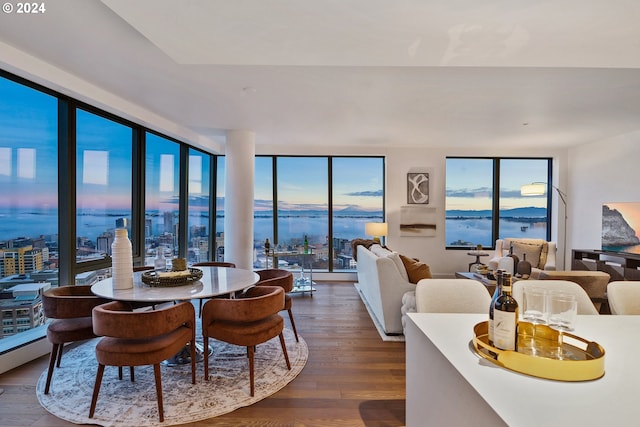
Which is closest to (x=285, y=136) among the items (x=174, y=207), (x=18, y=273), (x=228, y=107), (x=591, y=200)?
(x=228, y=107)

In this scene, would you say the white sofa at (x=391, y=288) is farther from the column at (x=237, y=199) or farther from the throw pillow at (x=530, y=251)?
the throw pillow at (x=530, y=251)

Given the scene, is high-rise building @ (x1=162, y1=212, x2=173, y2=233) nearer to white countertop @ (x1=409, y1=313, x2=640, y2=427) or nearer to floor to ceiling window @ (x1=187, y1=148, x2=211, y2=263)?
floor to ceiling window @ (x1=187, y1=148, x2=211, y2=263)

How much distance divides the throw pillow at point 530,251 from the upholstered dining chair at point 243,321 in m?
4.71

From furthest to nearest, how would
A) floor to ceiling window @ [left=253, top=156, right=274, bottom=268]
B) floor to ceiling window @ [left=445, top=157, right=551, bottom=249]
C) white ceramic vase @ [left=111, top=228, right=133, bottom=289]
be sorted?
1. floor to ceiling window @ [left=445, top=157, right=551, bottom=249]
2. floor to ceiling window @ [left=253, top=156, right=274, bottom=268]
3. white ceramic vase @ [left=111, top=228, right=133, bottom=289]

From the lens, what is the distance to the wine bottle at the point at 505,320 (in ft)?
3.59

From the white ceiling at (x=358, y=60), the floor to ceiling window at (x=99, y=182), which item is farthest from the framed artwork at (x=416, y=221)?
the floor to ceiling window at (x=99, y=182)

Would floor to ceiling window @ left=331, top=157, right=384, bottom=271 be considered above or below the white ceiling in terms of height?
below

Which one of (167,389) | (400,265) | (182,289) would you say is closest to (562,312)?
(400,265)

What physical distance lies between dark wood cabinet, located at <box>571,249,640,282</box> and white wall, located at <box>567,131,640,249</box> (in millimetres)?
345

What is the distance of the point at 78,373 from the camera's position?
251 centimetres

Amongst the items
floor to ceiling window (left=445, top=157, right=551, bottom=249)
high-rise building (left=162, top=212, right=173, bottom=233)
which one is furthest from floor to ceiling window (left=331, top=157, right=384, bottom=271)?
high-rise building (left=162, top=212, right=173, bottom=233)

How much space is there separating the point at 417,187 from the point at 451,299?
4433 mm

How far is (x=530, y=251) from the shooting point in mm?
5203

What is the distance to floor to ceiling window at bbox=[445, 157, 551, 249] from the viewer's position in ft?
20.7
